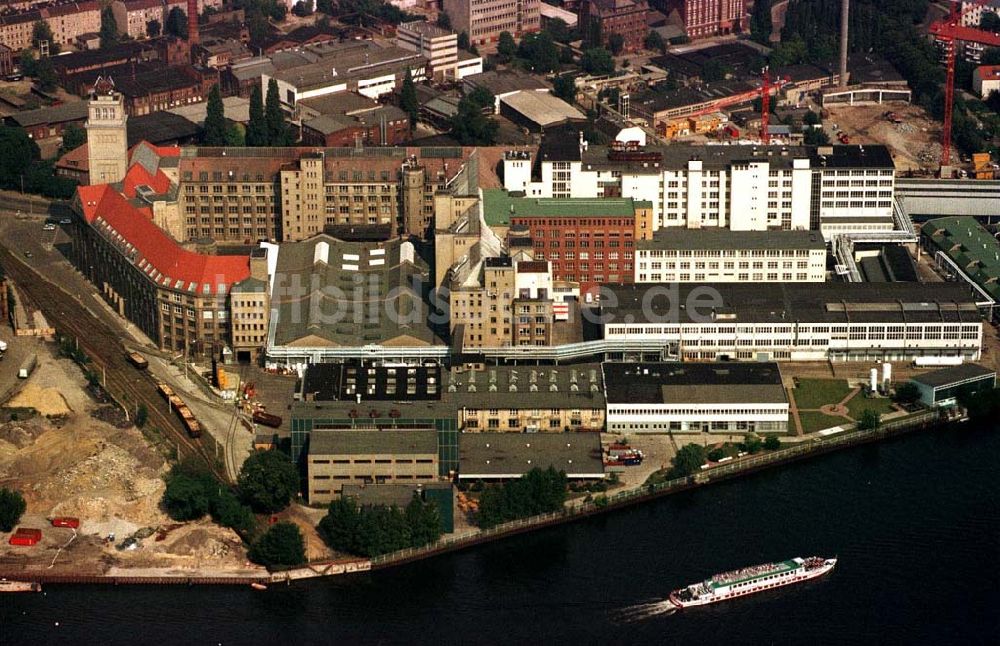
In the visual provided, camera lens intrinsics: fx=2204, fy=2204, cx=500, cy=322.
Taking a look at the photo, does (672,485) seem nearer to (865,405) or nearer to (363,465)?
(865,405)

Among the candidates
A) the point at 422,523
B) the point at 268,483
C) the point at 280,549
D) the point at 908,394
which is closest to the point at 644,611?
the point at 422,523

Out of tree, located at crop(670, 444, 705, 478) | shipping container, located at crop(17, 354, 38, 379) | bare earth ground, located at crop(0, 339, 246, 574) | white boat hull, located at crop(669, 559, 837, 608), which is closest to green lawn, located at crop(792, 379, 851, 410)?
tree, located at crop(670, 444, 705, 478)

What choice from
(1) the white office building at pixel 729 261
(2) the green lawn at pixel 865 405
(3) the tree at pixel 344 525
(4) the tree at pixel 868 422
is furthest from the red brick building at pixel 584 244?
(3) the tree at pixel 344 525

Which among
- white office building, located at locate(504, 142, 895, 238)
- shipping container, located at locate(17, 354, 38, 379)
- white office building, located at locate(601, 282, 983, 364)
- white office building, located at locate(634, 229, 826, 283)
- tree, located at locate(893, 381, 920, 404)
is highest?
white office building, located at locate(504, 142, 895, 238)

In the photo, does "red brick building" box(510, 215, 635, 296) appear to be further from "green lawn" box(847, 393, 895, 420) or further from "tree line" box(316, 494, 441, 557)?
"tree line" box(316, 494, 441, 557)

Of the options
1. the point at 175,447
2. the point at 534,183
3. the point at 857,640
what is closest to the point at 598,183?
the point at 534,183

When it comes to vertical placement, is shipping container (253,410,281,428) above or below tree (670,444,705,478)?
above
